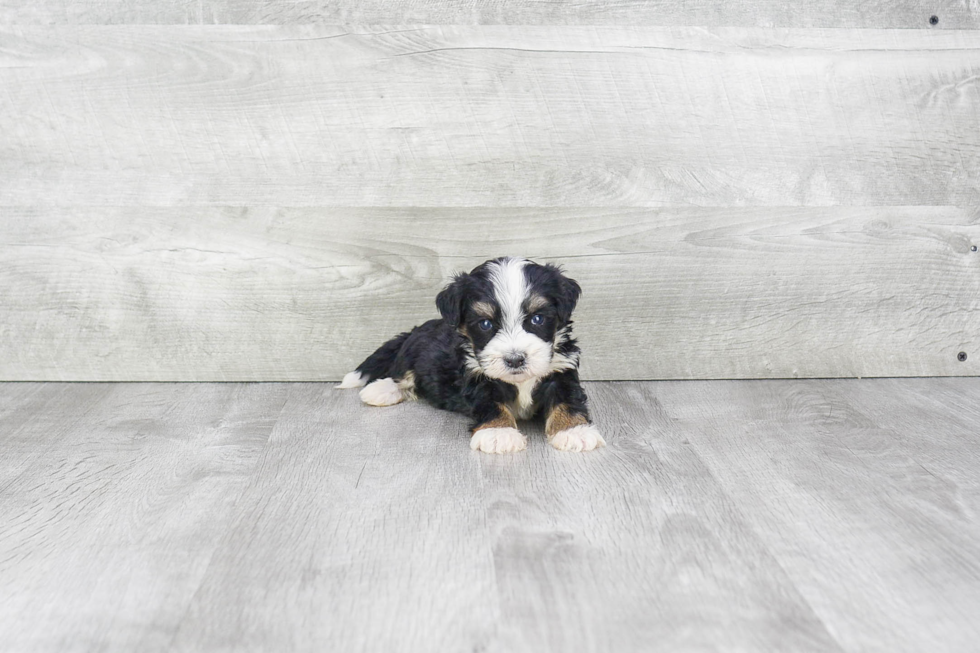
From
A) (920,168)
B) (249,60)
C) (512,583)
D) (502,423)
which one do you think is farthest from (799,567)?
(249,60)

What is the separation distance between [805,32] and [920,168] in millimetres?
577

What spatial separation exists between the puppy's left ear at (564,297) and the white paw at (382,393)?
25.3 inches

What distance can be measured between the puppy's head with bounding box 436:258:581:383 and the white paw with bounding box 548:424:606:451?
0.16 m

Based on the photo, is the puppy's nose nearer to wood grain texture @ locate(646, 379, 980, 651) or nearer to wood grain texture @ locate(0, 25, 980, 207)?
wood grain texture @ locate(646, 379, 980, 651)

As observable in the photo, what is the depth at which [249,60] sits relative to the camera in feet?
8.80

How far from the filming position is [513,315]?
2152 millimetres

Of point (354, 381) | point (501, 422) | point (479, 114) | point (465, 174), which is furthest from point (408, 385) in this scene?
point (479, 114)

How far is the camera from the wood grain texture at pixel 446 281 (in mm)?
2760

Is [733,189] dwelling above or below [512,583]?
above

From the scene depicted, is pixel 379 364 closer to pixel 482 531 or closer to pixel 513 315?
pixel 513 315

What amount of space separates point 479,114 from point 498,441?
111cm

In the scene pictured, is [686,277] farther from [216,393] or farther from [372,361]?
[216,393]

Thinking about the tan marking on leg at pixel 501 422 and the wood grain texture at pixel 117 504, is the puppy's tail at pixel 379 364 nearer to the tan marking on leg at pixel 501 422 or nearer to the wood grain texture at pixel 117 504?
the wood grain texture at pixel 117 504

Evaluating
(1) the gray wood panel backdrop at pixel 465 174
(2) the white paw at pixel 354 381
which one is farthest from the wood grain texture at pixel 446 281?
(2) the white paw at pixel 354 381
